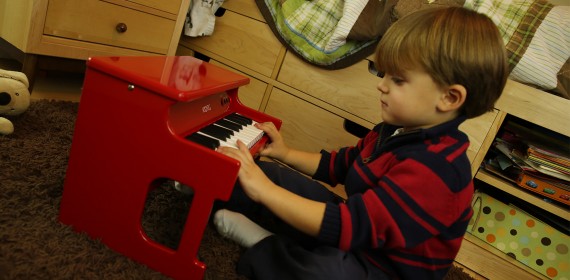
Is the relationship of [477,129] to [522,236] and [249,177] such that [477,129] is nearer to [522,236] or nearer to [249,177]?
[522,236]

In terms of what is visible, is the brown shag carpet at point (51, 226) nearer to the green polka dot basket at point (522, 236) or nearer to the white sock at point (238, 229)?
the white sock at point (238, 229)

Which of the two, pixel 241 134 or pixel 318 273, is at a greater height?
pixel 241 134

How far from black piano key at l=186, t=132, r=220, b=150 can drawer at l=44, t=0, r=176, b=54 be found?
0.67m

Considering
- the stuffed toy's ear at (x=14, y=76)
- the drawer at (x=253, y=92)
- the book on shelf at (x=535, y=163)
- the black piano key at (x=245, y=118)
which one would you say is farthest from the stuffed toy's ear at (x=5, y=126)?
the book on shelf at (x=535, y=163)

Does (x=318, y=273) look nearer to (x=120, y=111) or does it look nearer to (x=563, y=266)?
(x=120, y=111)

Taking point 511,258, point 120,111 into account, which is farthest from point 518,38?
point 120,111

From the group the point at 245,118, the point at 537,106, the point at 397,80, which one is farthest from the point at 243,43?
the point at 537,106

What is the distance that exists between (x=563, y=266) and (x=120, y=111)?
130 centimetres

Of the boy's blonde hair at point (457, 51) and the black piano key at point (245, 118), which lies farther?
the black piano key at point (245, 118)

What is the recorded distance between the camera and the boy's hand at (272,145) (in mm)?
906

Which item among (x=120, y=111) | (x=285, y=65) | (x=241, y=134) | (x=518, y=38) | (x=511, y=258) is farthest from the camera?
(x=285, y=65)

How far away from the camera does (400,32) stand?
2.31 feet

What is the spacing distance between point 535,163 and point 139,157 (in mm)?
1102

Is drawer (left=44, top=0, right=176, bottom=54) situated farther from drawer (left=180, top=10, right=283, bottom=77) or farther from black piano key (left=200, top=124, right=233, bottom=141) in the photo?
black piano key (left=200, top=124, right=233, bottom=141)
